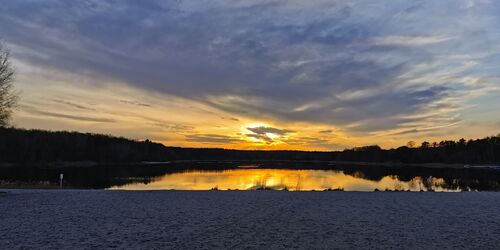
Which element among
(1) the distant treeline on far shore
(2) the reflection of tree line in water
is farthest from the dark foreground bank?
(1) the distant treeline on far shore

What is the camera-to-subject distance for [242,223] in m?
12.7

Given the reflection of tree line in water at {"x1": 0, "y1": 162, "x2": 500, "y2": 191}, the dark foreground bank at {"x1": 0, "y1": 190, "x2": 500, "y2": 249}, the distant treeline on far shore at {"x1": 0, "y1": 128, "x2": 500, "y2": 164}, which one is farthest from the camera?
the distant treeline on far shore at {"x1": 0, "y1": 128, "x2": 500, "y2": 164}

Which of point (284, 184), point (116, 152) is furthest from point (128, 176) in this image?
point (116, 152)

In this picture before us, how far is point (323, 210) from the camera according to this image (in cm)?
1603

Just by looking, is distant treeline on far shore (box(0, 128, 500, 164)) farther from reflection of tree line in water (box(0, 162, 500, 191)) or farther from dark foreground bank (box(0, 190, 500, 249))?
dark foreground bank (box(0, 190, 500, 249))

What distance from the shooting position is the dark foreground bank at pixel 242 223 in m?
9.95

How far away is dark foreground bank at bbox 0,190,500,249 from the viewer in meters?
9.95

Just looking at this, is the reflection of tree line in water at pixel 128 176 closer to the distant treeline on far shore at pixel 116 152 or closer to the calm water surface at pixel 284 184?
the calm water surface at pixel 284 184

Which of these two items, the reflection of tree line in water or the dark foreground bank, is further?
the reflection of tree line in water

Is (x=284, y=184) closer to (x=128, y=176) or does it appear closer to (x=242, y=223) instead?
(x=128, y=176)

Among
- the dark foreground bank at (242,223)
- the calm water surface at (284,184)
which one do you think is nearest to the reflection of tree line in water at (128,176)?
the calm water surface at (284,184)

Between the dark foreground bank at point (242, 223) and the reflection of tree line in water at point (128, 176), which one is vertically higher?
the reflection of tree line in water at point (128, 176)

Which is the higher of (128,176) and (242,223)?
(128,176)

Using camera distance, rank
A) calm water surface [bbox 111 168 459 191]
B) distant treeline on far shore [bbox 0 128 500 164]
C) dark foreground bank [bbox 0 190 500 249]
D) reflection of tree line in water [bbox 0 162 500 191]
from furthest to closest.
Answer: distant treeline on far shore [bbox 0 128 500 164], reflection of tree line in water [bbox 0 162 500 191], calm water surface [bbox 111 168 459 191], dark foreground bank [bbox 0 190 500 249]
